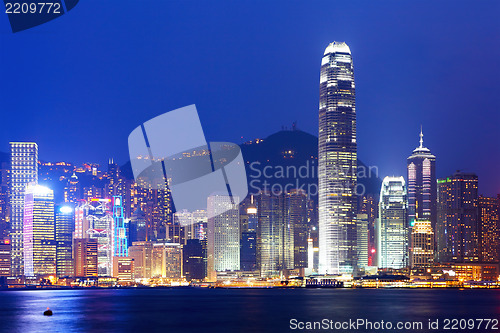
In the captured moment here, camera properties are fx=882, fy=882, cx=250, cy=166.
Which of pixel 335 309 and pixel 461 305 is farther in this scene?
pixel 461 305

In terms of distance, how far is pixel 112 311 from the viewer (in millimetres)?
108250

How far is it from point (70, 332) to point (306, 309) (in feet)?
118

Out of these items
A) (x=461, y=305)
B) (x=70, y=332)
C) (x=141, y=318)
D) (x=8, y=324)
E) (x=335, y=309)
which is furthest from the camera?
(x=461, y=305)

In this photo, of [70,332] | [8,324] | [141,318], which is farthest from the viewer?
[141,318]

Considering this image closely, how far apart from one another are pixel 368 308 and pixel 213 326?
3010cm

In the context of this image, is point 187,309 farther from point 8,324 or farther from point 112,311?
point 8,324

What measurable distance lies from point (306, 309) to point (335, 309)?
11.9 ft

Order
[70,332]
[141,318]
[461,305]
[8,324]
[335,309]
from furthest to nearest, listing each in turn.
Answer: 1. [461,305]
2. [335,309]
3. [141,318]
4. [8,324]
5. [70,332]

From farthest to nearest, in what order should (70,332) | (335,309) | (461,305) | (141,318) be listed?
1. (461,305)
2. (335,309)
3. (141,318)
4. (70,332)

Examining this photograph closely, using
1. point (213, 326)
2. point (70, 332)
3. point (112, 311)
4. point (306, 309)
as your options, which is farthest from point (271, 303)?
point (70, 332)

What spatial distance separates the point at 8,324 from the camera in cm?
8938

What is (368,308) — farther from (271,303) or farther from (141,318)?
(141,318)

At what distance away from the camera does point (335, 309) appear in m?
107

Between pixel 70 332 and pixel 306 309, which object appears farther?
pixel 306 309
